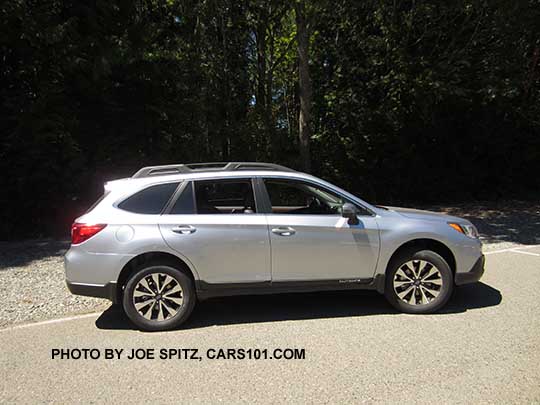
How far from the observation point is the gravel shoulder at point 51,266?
460 cm

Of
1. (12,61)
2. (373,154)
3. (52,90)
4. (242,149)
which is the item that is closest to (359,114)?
(373,154)

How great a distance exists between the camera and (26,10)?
7.84 m

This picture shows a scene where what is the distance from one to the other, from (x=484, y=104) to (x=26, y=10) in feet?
45.2

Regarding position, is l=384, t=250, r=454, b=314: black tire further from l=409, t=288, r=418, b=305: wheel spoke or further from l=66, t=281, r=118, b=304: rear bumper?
l=66, t=281, r=118, b=304: rear bumper

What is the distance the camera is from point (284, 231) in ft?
12.9

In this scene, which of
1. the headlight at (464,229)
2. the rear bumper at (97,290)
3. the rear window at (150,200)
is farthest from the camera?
the headlight at (464,229)

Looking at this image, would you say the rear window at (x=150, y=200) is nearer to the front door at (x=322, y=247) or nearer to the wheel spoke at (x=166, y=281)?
the wheel spoke at (x=166, y=281)

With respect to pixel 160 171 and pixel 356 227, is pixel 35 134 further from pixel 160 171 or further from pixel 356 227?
pixel 356 227

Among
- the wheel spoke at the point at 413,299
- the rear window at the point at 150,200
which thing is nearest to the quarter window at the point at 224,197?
the rear window at the point at 150,200

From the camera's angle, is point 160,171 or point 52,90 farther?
point 52,90

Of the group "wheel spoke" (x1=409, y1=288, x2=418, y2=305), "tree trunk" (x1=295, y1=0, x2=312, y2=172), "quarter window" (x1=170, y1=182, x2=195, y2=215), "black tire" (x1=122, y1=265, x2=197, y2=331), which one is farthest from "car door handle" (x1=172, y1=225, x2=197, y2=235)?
"tree trunk" (x1=295, y1=0, x2=312, y2=172)

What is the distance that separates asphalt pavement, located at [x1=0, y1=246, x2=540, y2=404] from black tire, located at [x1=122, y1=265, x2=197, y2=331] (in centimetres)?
11

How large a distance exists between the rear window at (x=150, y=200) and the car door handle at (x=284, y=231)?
3.95 feet

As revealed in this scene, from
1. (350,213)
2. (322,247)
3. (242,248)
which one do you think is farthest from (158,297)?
(350,213)
